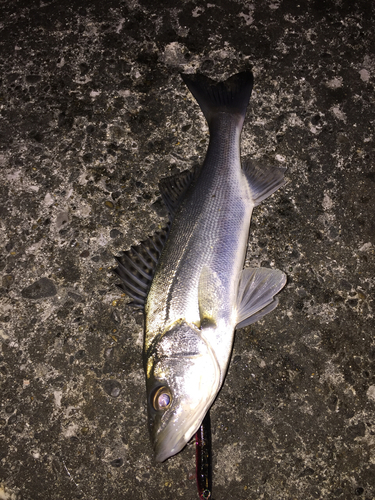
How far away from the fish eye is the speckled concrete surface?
1.72ft

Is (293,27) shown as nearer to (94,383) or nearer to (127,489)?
(94,383)

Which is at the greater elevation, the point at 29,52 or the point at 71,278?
the point at 29,52

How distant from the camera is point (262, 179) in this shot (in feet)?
8.55

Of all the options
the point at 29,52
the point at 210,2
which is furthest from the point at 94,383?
the point at 210,2

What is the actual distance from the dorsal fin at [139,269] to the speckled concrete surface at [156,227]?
1.14ft

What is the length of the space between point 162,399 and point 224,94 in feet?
7.62

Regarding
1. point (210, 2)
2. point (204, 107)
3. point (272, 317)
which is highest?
point (210, 2)

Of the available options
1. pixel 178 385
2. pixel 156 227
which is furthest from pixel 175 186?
pixel 178 385

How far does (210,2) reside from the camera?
3211mm

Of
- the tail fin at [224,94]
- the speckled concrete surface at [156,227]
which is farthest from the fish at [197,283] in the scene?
the speckled concrete surface at [156,227]

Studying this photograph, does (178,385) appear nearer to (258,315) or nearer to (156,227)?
(258,315)

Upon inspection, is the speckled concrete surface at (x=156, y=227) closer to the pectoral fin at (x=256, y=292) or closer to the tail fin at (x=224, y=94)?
the tail fin at (x=224, y=94)

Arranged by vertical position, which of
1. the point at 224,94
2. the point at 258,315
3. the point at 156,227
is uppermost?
the point at 224,94

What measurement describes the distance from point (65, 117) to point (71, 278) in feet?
4.79
